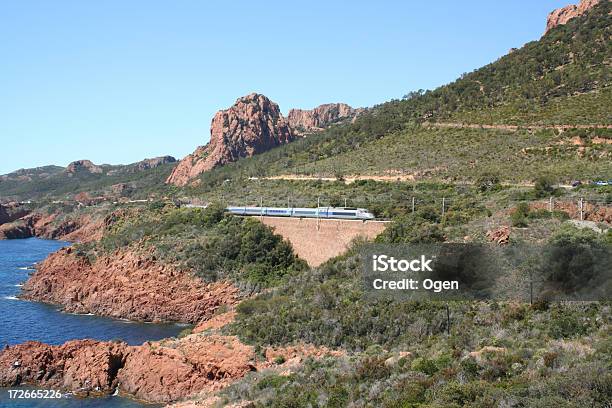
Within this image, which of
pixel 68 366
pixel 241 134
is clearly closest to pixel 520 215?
pixel 68 366

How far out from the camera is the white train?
146 feet

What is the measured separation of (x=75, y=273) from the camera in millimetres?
55375

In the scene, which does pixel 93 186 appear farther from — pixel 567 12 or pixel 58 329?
pixel 58 329

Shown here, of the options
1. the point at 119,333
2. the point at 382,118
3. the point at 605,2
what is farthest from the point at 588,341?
the point at 605,2

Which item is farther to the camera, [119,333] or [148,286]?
[148,286]

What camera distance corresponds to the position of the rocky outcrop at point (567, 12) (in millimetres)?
85500

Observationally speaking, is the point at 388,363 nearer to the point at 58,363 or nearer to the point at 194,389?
the point at 194,389

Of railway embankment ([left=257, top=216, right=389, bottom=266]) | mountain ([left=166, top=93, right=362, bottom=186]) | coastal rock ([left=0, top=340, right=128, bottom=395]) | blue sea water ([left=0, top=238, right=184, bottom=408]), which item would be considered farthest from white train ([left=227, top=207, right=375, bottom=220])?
mountain ([left=166, top=93, right=362, bottom=186])

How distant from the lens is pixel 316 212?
47312 mm

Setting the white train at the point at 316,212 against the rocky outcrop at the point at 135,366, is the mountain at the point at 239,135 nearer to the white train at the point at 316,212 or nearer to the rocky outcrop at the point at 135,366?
the white train at the point at 316,212

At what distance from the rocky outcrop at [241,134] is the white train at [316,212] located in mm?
57843

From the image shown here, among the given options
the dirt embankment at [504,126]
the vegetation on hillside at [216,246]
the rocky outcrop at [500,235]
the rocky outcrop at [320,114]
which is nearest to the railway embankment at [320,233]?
the vegetation on hillside at [216,246]

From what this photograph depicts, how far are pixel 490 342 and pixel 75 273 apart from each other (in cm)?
4348

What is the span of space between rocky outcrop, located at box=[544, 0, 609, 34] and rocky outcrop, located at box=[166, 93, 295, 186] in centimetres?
5038
